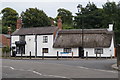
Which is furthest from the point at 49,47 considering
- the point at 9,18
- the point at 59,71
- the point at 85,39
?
the point at 9,18

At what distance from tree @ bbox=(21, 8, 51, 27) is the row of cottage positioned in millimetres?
22677

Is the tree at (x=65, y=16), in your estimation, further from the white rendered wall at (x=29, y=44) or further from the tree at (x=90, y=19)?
the white rendered wall at (x=29, y=44)

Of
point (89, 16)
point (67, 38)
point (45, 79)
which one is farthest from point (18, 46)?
point (45, 79)

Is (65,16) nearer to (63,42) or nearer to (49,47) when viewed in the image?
(49,47)

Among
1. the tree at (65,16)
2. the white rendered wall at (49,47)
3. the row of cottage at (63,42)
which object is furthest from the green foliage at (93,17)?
the tree at (65,16)

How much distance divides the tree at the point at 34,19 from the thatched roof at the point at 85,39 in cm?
2604

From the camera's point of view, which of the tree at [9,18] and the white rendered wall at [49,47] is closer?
the white rendered wall at [49,47]

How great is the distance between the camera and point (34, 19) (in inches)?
3150

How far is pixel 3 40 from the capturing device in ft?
234

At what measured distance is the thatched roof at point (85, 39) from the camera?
168ft

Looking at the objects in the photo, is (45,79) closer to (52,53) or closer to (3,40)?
(52,53)

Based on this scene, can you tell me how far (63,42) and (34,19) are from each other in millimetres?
28783

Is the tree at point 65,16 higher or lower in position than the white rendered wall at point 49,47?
higher

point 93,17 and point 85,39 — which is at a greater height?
point 93,17
